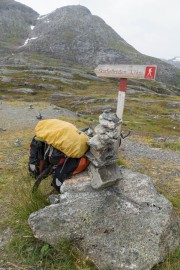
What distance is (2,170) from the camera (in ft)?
37.5

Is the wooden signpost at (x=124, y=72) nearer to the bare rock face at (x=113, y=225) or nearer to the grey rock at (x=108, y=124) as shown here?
the grey rock at (x=108, y=124)

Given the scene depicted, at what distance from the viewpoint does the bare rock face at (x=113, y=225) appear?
5.79m

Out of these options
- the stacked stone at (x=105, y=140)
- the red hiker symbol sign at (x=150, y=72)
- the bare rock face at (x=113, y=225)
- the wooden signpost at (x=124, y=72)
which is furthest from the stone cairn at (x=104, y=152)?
the red hiker symbol sign at (x=150, y=72)

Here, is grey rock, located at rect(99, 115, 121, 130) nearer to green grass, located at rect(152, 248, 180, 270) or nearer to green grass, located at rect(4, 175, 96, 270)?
green grass, located at rect(4, 175, 96, 270)

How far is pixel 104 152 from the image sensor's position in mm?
7066

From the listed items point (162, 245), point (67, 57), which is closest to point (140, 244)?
point (162, 245)

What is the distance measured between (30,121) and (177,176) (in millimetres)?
20209

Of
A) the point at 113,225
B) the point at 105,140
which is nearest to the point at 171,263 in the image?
the point at 113,225

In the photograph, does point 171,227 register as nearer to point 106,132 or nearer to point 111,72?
point 106,132

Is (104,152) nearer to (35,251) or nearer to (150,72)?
(35,251)

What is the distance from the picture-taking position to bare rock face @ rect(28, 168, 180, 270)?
579 cm

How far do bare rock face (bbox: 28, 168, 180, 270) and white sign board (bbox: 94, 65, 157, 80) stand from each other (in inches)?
146

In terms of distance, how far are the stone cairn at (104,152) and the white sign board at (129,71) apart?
7.63 ft

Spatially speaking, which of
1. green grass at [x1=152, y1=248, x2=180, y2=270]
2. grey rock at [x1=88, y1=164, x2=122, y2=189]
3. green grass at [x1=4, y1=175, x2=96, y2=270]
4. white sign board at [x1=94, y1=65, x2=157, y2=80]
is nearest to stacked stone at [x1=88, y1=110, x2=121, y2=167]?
grey rock at [x1=88, y1=164, x2=122, y2=189]
